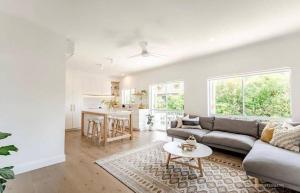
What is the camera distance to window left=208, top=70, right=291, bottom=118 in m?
3.67

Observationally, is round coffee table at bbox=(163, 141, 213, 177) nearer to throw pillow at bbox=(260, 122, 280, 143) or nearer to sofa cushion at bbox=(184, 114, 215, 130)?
throw pillow at bbox=(260, 122, 280, 143)

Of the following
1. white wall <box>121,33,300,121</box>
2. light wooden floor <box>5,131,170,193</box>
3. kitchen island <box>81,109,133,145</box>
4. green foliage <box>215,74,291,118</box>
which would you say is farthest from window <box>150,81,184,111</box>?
light wooden floor <box>5,131,170,193</box>

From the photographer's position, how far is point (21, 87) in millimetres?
2729

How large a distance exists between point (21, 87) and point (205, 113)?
4.34 metres

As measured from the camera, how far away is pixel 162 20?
8.80 ft

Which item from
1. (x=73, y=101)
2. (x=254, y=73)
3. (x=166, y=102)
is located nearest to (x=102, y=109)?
(x=73, y=101)

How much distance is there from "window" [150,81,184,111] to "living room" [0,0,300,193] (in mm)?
961

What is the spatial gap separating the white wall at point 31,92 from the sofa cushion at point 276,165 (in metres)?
3.30

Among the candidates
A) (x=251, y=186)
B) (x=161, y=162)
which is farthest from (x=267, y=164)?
(x=161, y=162)

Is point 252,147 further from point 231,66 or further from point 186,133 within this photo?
point 231,66

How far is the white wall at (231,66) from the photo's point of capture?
337cm

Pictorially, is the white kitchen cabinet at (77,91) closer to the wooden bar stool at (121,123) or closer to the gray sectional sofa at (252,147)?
the wooden bar stool at (121,123)

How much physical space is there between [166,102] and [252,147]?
11.9ft

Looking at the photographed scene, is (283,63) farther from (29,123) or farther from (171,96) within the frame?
(29,123)
